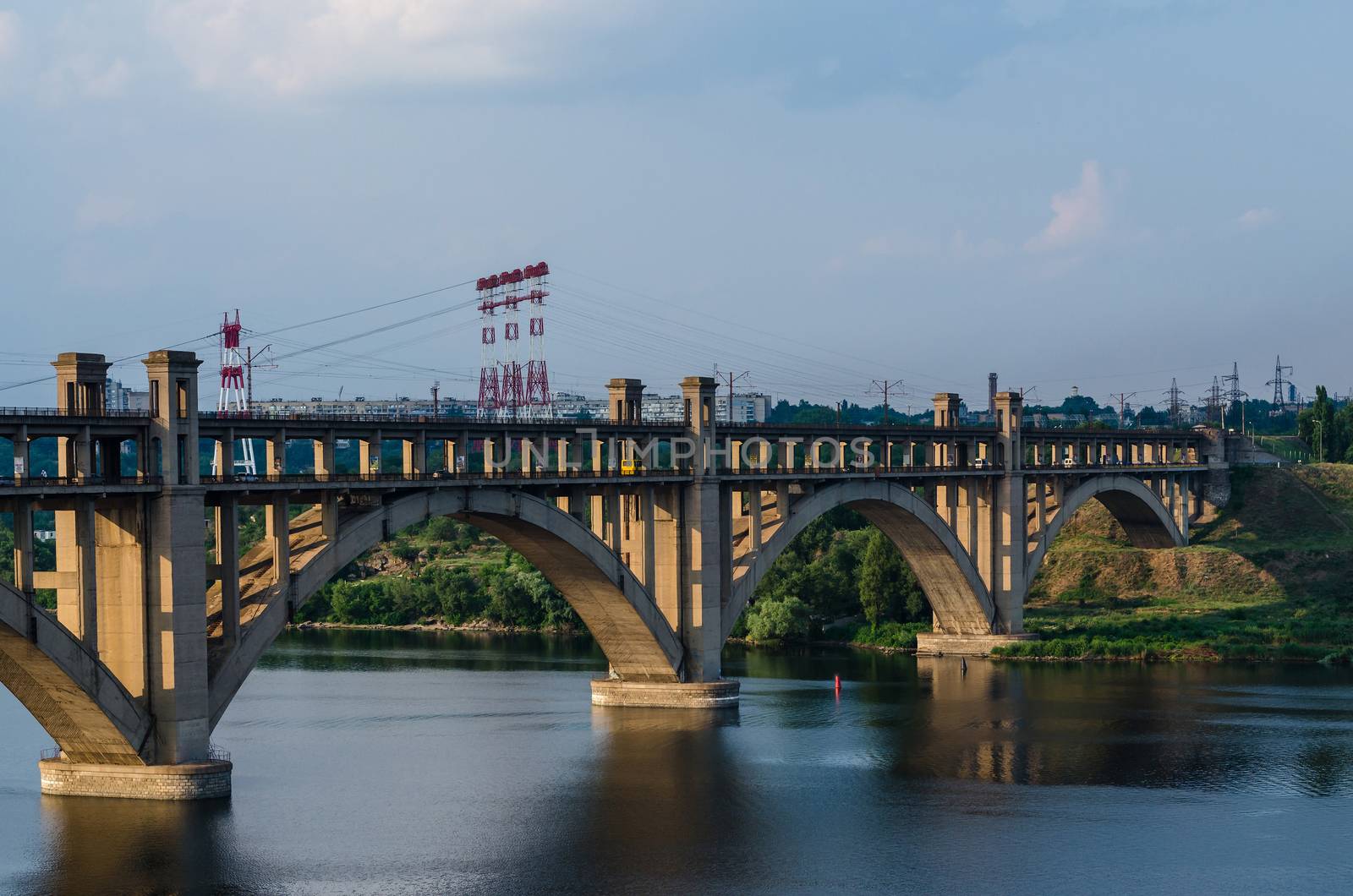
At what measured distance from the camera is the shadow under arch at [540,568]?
57031 mm

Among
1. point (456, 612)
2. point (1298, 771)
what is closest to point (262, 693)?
point (456, 612)

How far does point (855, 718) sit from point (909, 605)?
3350 centimetres

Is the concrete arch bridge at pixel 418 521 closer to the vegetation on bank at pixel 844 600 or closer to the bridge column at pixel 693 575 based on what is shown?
the bridge column at pixel 693 575

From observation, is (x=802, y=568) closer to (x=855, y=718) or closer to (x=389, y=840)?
(x=855, y=718)

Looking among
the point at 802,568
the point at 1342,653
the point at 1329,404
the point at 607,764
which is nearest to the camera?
the point at 607,764

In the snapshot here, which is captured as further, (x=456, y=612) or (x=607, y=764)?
(x=456, y=612)

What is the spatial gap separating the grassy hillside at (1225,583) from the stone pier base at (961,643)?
1.31m

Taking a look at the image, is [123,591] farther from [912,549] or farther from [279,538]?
[912,549]

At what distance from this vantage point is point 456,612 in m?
122

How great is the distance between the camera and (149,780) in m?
53.6

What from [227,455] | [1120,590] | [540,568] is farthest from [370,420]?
[1120,590]

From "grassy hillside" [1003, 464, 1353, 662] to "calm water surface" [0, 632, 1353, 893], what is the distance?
10.3 meters

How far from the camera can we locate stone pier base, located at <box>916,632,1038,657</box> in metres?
99.1

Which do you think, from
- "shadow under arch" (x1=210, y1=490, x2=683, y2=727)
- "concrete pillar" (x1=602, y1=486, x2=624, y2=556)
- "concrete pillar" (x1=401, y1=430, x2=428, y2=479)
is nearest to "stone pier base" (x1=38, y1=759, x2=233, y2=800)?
"shadow under arch" (x1=210, y1=490, x2=683, y2=727)
